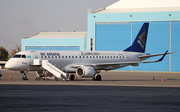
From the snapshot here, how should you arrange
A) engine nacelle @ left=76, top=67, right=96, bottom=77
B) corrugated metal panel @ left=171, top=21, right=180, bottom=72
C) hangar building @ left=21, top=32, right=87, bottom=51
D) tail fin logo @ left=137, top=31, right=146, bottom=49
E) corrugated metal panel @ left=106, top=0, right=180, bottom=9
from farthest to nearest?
1. hangar building @ left=21, top=32, right=87, bottom=51
2. corrugated metal panel @ left=106, top=0, right=180, bottom=9
3. corrugated metal panel @ left=171, top=21, right=180, bottom=72
4. tail fin logo @ left=137, top=31, right=146, bottom=49
5. engine nacelle @ left=76, top=67, right=96, bottom=77

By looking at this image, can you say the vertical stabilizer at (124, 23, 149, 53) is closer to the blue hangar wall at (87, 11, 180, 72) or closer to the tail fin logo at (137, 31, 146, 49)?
the tail fin logo at (137, 31, 146, 49)

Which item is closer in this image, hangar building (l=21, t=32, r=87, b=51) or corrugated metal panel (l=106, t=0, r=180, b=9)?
corrugated metal panel (l=106, t=0, r=180, b=9)

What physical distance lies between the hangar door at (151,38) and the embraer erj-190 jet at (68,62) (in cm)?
2855

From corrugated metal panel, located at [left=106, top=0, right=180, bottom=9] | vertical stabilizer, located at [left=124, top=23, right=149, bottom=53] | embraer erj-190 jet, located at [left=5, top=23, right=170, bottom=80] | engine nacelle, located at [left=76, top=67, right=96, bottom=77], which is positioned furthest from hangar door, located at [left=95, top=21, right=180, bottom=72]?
engine nacelle, located at [left=76, top=67, right=96, bottom=77]

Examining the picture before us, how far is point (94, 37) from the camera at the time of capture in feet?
257

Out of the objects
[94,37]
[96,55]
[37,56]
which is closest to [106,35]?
[94,37]

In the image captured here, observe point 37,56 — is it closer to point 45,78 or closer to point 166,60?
point 45,78

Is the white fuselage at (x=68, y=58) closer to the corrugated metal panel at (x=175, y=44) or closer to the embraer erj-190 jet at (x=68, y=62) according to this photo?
the embraer erj-190 jet at (x=68, y=62)

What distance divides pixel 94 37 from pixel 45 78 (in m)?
39.1

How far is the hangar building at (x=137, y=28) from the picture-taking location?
7331 centimetres

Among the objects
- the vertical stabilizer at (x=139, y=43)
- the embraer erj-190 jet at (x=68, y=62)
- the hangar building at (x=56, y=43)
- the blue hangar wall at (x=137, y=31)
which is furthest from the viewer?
the hangar building at (x=56, y=43)

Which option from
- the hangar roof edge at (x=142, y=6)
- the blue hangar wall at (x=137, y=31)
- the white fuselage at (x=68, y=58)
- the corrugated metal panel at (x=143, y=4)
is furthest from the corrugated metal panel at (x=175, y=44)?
the white fuselage at (x=68, y=58)

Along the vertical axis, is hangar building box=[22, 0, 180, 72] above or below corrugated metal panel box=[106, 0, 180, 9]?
below

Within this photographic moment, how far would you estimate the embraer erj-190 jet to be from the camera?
3741cm
